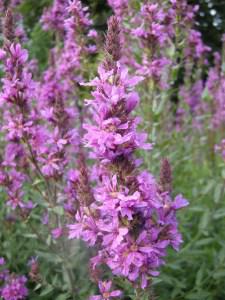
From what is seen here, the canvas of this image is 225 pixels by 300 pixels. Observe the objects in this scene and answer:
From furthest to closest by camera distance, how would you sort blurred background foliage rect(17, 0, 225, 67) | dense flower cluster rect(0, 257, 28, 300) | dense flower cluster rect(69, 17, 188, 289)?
blurred background foliage rect(17, 0, 225, 67) < dense flower cluster rect(0, 257, 28, 300) < dense flower cluster rect(69, 17, 188, 289)

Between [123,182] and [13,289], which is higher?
[123,182]

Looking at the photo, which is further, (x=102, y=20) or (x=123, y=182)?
(x=102, y=20)

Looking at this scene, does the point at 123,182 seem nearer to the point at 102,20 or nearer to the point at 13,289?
the point at 13,289

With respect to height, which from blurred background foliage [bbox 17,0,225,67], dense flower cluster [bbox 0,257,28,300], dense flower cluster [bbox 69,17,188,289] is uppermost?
blurred background foliage [bbox 17,0,225,67]

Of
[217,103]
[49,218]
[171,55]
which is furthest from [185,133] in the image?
[49,218]

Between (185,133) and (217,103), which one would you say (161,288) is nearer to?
(185,133)

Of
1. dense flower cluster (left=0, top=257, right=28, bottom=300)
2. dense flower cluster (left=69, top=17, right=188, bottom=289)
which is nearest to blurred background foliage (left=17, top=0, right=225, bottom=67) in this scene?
dense flower cluster (left=0, top=257, right=28, bottom=300)

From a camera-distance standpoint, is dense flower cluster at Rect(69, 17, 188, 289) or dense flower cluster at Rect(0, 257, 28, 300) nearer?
dense flower cluster at Rect(69, 17, 188, 289)

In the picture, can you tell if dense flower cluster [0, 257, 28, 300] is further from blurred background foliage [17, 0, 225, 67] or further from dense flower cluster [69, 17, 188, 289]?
blurred background foliage [17, 0, 225, 67]

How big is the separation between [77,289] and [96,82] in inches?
80.6

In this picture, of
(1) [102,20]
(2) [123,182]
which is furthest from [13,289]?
(1) [102,20]

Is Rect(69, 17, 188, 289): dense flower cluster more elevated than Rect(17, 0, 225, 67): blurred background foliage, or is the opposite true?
Rect(17, 0, 225, 67): blurred background foliage

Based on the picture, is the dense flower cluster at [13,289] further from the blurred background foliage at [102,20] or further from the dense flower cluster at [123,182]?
the blurred background foliage at [102,20]

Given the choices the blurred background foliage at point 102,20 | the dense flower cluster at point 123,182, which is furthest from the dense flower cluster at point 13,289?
the blurred background foliage at point 102,20
